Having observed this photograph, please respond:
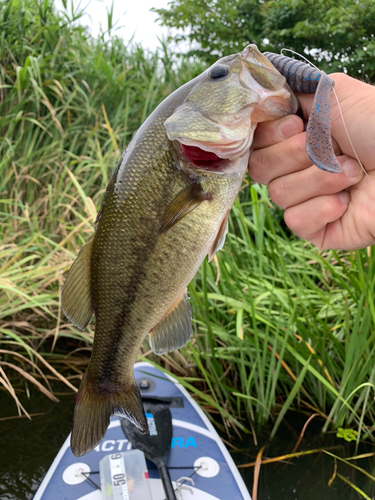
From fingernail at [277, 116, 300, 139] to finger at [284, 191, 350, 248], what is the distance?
12.0 inches

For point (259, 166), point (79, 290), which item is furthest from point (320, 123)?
point (79, 290)

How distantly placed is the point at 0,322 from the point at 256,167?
8.91 feet

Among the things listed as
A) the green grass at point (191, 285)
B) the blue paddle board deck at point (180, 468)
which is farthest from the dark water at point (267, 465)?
the blue paddle board deck at point (180, 468)

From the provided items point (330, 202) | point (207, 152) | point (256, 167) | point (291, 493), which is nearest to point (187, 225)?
point (207, 152)

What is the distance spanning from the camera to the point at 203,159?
4.08ft

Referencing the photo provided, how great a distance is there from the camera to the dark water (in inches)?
100

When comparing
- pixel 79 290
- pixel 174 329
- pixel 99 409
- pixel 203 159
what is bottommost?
pixel 99 409

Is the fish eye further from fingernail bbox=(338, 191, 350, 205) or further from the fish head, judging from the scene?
A: fingernail bbox=(338, 191, 350, 205)

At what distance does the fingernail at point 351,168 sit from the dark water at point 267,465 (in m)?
2.13

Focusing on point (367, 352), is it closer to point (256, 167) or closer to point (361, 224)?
point (361, 224)

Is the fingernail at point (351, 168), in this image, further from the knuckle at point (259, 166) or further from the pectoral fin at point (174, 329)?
the pectoral fin at point (174, 329)

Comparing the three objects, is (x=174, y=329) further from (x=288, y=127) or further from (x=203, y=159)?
(x=288, y=127)

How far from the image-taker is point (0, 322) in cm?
334

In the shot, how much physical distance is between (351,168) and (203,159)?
1.79 ft
